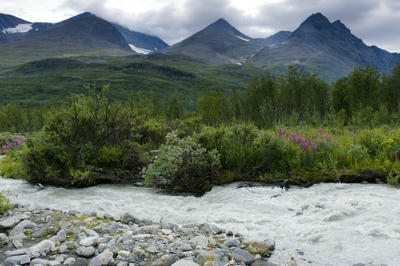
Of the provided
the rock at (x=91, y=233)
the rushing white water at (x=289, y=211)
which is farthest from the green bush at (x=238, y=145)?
the rock at (x=91, y=233)

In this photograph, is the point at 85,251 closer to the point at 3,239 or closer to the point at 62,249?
the point at 62,249

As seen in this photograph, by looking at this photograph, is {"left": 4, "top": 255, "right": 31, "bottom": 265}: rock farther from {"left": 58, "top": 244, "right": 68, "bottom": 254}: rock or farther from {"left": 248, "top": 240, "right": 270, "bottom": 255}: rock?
{"left": 248, "top": 240, "right": 270, "bottom": 255}: rock

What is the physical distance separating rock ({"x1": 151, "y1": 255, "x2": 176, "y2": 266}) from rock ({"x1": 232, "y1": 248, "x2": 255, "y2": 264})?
105cm

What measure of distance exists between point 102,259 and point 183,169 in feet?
16.1

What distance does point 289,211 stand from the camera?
6707 mm

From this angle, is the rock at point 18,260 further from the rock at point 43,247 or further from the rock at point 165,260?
the rock at point 165,260

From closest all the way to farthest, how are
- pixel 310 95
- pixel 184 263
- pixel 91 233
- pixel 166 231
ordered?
pixel 184 263 → pixel 91 233 → pixel 166 231 → pixel 310 95

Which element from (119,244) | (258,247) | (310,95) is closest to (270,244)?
(258,247)

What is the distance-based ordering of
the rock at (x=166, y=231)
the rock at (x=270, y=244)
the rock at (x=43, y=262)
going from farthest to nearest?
the rock at (x=166, y=231) → the rock at (x=270, y=244) → the rock at (x=43, y=262)

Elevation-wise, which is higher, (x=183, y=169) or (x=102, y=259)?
(x=183, y=169)

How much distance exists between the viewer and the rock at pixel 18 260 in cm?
438

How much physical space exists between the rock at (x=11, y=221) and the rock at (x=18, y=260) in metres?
2.02

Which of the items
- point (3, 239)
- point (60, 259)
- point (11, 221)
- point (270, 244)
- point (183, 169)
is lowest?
point (11, 221)

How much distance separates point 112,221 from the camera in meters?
6.56
